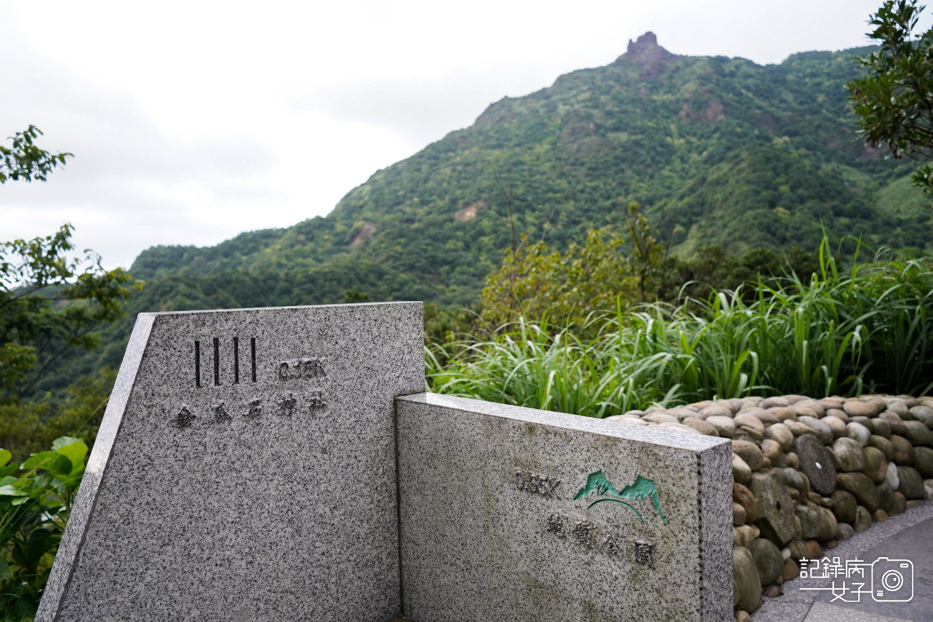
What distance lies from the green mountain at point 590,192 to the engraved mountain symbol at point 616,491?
6164 millimetres

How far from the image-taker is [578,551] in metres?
1.70

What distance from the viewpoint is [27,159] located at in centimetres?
600

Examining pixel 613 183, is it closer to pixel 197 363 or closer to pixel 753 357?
pixel 753 357

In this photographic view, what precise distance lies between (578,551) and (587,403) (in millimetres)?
1307

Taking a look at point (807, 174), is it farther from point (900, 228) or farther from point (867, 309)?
point (867, 309)

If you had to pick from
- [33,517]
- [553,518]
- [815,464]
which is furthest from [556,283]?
[33,517]

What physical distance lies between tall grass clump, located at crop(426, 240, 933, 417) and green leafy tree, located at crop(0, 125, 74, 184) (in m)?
5.31

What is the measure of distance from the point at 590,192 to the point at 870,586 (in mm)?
21443

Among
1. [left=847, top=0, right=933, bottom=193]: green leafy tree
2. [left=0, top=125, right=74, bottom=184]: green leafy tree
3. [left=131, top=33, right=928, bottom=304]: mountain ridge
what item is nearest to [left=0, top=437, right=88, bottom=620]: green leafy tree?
[left=847, top=0, right=933, bottom=193]: green leafy tree

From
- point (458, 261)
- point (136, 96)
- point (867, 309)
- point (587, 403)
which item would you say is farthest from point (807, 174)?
point (136, 96)

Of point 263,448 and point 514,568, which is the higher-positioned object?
point 263,448

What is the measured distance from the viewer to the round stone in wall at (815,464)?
104 inches

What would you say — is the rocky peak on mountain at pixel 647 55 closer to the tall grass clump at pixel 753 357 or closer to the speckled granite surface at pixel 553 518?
the tall grass clump at pixel 753 357

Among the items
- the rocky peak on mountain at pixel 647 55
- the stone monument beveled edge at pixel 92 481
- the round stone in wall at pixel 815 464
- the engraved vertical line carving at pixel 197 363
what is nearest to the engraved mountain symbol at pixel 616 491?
the engraved vertical line carving at pixel 197 363
